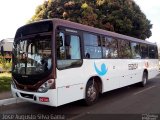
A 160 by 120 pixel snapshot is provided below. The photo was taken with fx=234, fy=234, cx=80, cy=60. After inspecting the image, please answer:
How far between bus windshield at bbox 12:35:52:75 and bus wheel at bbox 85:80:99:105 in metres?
2.14

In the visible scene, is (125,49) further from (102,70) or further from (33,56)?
(33,56)

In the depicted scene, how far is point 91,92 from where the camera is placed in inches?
339

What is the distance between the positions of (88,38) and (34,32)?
7.07 ft

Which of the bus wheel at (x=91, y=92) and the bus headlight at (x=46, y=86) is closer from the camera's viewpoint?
the bus headlight at (x=46, y=86)

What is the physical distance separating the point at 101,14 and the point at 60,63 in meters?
15.4

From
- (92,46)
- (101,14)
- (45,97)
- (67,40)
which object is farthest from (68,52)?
(101,14)

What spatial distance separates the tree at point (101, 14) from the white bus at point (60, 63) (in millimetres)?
10826

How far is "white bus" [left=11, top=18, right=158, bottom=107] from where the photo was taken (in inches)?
269

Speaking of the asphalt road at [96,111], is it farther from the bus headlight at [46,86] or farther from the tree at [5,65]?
the tree at [5,65]

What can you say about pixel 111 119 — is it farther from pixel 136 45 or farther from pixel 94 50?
pixel 136 45

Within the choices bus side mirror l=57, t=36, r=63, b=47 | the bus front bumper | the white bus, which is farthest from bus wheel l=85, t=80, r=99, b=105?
bus side mirror l=57, t=36, r=63, b=47

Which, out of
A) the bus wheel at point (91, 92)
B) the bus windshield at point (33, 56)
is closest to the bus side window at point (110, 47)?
the bus wheel at point (91, 92)

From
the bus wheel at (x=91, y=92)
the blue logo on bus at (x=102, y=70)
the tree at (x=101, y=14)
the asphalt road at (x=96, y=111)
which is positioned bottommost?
the asphalt road at (x=96, y=111)

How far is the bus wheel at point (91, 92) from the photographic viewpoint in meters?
8.37
